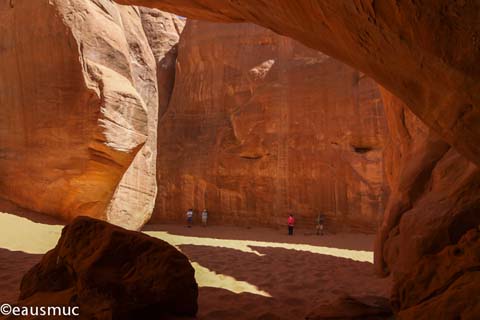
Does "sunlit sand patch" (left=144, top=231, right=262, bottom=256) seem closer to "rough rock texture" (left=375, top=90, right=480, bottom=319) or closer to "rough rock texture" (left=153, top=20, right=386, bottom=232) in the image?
"rough rock texture" (left=375, top=90, right=480, bottom=319)

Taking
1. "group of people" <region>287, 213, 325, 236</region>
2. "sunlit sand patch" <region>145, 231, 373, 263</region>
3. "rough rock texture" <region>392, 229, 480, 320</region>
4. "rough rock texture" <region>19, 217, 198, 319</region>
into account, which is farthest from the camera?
"group of people" <region>287, 213, 325, 236</region>

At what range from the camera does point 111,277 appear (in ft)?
8.18

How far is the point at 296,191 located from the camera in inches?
501

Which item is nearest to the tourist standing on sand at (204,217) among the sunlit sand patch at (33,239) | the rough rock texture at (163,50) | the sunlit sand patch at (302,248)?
the sunlit sand patch at (302,248)

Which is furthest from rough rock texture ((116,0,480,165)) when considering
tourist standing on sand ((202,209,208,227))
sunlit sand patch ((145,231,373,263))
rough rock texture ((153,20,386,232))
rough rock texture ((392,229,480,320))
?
tourist standing on sand ((202,209,208,227))

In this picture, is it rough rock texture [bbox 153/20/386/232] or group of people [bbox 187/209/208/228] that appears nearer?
rough rock texture [bbox 153/20/386/232]

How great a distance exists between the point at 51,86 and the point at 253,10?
4.83m

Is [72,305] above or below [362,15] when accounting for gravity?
below

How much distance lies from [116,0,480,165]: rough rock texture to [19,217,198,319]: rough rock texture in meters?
2.18

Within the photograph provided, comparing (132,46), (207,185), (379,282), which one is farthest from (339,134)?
(379,282)

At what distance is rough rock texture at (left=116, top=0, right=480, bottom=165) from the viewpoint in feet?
4.00

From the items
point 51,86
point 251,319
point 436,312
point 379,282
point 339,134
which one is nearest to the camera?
point 436,312

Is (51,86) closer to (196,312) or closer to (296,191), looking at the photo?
(196,312)

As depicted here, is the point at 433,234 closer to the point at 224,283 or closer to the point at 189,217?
the point at 224,283
